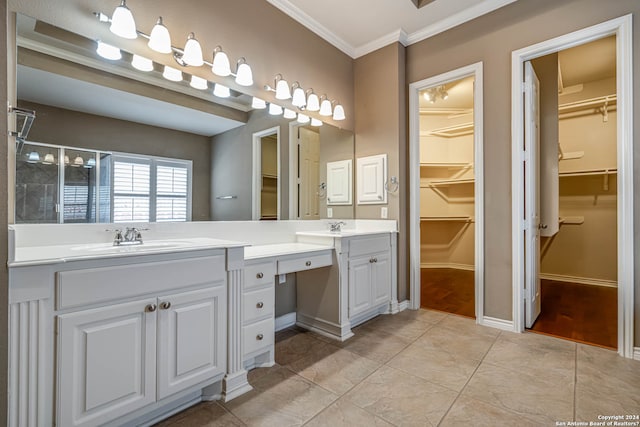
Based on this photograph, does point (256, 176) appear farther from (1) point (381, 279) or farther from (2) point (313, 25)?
(2) point (313, 25)

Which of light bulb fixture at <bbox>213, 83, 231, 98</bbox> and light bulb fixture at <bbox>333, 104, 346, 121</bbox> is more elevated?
light bulb fixture at <bbox>333, 104, 346, 121</bbox>

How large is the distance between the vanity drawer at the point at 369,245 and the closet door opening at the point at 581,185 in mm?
1587

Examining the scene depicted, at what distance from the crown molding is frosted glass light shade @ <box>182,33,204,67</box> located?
38.3 inches

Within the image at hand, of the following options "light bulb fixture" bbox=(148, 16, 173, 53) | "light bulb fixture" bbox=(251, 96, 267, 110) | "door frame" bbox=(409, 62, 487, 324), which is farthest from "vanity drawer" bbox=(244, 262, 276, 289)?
"door frame" bbox=(409, 62, 487, 324)

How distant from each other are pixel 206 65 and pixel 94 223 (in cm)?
121

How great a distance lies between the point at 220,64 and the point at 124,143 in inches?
31.4

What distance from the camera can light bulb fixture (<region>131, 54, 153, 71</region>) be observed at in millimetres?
1738

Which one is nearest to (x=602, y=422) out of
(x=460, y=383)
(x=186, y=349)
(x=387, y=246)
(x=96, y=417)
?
(x=460, y=383)

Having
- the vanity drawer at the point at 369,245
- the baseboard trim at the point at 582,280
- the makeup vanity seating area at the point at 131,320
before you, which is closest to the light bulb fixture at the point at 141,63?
the makeup vanity seating area at the point at 131,320

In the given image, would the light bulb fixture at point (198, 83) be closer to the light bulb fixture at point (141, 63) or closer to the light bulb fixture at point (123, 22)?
the light bulb fixture at point (141, 63)

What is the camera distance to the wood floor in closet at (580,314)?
2.42 m

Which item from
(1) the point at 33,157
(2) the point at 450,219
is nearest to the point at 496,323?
(2) the point at 450,219

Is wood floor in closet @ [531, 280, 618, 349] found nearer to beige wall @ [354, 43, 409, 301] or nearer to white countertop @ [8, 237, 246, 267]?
beige wall @ [354, 43, 409, 301]

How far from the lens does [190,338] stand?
4.86ft
